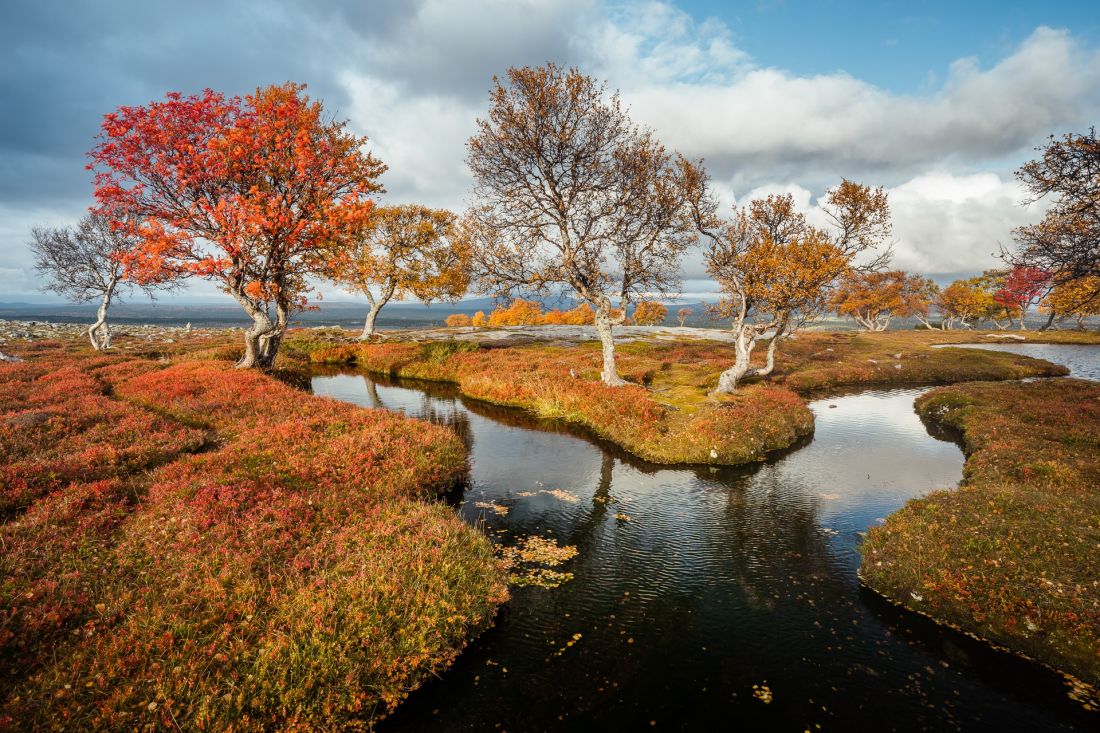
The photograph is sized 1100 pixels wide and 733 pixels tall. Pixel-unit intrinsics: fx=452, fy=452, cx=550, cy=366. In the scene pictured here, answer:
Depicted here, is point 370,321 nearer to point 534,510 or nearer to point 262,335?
point 262,335

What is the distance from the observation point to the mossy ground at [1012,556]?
9.34m

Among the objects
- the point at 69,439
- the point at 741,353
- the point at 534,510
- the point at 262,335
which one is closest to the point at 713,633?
the point at 534,510

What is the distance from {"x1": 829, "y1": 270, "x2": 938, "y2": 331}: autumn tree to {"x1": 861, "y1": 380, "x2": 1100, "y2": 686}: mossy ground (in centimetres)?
10050

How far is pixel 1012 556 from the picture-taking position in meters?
10.9

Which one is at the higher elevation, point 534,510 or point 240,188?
point 240,188

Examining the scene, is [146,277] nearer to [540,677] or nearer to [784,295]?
[540,677]

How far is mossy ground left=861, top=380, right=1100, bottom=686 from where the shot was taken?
30.7 ft

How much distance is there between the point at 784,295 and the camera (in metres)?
28.4

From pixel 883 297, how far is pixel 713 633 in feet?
414

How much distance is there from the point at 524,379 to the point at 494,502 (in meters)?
18.8

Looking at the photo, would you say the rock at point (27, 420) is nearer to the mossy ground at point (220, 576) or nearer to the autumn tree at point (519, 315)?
the mossy ground at point (220, 576)

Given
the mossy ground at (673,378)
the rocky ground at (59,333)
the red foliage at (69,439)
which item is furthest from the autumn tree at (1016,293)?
the rocky ground at (59,333)

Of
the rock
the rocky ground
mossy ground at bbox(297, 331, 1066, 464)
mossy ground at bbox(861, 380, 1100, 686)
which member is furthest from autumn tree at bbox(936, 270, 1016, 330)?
the rocky ground

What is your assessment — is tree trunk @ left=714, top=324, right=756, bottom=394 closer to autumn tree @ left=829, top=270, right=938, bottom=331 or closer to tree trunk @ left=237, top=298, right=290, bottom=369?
tree trunk @ left=237, top=298, right=290, bottom=369
